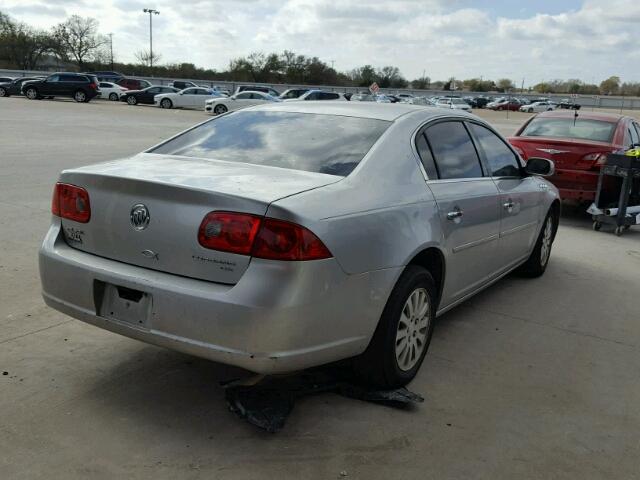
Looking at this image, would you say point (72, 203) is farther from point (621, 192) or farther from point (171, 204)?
point (621, 192)

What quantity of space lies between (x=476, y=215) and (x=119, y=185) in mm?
2313

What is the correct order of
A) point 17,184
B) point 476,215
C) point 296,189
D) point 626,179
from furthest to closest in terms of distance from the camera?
point 17,184, point 626,179, point 476,215, point 296,189

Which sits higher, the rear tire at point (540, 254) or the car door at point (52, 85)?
the car door at point (52, 85)

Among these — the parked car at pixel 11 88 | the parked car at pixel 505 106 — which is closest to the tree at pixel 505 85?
the parked car at pixel 505 106

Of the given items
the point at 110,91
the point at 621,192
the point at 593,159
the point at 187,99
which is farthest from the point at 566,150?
the point at 110,91

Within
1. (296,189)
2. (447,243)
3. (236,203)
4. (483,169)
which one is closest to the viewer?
(236,203)

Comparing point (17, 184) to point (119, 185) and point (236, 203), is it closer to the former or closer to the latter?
point (119, 185)

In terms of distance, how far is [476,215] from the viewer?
4.18m

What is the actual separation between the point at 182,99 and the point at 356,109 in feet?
121

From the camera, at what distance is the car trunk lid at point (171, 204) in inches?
111

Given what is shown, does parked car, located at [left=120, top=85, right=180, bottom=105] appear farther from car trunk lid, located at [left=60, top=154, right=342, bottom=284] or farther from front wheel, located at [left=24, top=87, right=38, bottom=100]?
car trunk lid, located at [left=60, top=154, right=342, bottom=284]

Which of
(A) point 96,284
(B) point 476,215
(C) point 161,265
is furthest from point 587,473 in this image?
(A) point 96,284

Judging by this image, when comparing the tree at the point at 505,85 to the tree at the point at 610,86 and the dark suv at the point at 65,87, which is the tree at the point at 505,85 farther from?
the dark suv at the point at 65,87

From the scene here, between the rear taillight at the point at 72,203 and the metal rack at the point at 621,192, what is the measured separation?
22.5 ft
